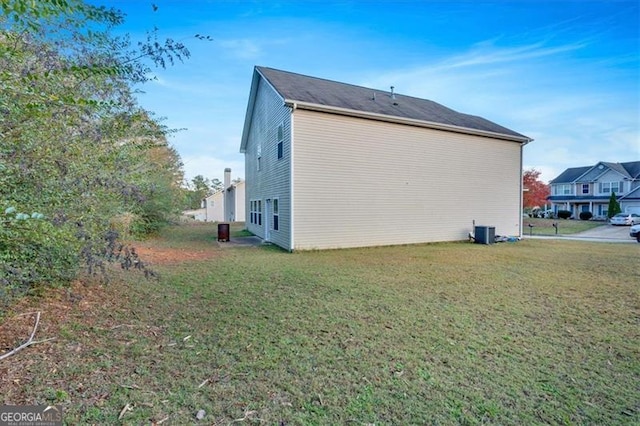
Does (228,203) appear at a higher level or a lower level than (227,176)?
lower

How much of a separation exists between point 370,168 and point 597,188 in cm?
3775

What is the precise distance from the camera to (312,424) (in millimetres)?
2053

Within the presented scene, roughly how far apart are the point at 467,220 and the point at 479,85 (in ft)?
19.7

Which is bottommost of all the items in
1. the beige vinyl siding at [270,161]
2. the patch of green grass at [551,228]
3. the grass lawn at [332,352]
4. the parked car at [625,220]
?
the patch of green grass at [551,228]

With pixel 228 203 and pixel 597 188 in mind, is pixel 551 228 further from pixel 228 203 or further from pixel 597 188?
pixel 228 203

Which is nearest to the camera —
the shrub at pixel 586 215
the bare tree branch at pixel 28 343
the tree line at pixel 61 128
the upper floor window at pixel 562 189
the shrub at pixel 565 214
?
the tree line at pixel 61 128

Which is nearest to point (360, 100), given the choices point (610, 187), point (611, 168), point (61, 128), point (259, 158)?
point (259, 158)

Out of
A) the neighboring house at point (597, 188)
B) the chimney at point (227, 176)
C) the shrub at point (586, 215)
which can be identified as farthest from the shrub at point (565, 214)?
the chimney at point (227, 176)

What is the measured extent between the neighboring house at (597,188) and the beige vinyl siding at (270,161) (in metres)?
37.0

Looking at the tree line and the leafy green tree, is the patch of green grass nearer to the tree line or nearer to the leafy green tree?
the leafy green tree

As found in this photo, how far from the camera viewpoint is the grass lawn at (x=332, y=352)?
87.7 inches

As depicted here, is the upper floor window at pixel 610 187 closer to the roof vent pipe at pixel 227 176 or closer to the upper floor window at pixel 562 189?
the upper floor window at pixel 562 189

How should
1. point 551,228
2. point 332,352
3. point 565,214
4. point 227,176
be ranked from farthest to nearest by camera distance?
point 565,214
point 227,176
point 551,228
point 332,352

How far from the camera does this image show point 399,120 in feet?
38.3
